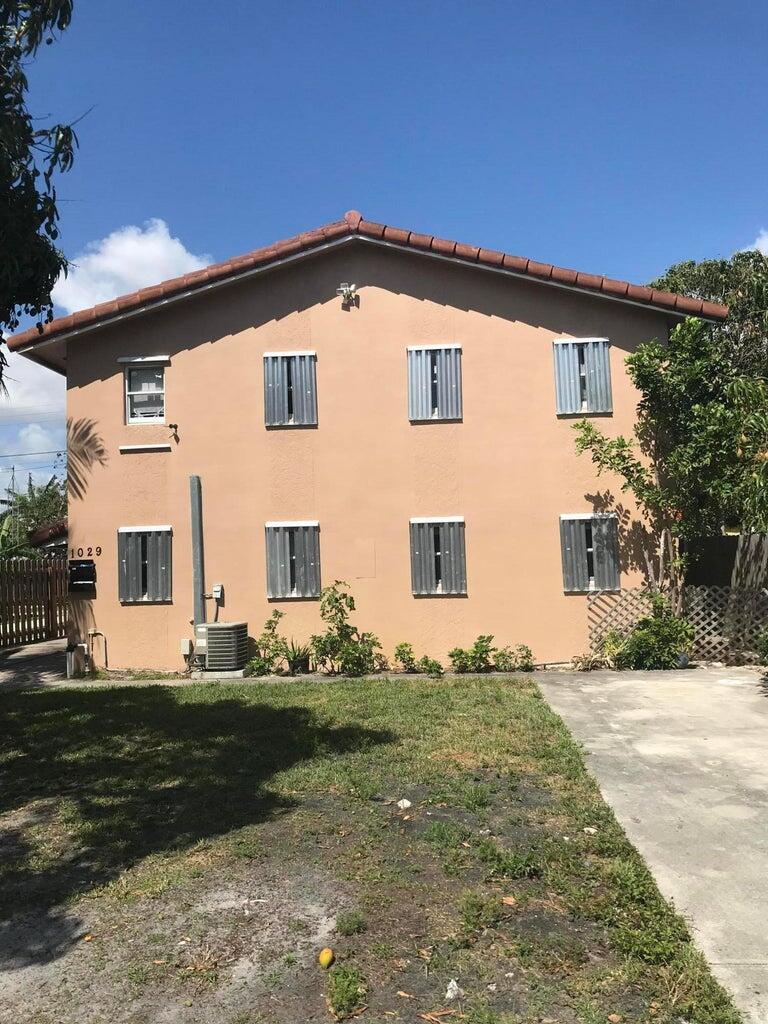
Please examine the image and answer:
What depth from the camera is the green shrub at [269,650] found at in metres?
11.9

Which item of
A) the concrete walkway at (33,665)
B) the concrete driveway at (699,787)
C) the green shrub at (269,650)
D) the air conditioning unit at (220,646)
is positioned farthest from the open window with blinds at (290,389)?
the concrete driveway at (699,787)

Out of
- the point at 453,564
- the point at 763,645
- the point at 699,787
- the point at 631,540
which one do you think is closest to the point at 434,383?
the point at 453,564

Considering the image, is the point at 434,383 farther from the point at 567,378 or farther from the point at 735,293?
the point at 735,293

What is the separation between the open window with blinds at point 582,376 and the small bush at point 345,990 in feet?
32.2

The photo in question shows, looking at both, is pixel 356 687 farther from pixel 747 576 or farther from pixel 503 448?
pixel 747 576

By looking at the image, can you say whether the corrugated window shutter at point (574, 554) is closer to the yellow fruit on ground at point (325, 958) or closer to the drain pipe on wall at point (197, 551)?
the drain pipe on wall at point (197, 551)

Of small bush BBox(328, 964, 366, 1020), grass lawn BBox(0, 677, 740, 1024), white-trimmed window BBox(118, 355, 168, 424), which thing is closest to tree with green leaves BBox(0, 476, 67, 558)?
white-trimmed window BBox(118, 355, 168, 424)

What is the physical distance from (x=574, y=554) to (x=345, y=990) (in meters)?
9.27

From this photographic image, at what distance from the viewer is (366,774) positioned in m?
6.25

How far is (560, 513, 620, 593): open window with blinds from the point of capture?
1186 centimetres

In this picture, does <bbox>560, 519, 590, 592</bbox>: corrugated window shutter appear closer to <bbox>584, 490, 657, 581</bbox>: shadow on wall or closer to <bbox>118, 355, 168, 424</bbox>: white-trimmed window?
<bbox>584, 490, 657, 581</bbox>: shadow on wall

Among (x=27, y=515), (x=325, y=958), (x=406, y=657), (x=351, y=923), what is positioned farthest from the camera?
(x=27, y=515)

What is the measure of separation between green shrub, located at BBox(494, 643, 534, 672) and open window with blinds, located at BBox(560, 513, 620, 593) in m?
1.15

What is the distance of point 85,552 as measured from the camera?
492 inches
